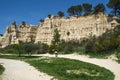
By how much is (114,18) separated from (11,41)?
52942 millimetres

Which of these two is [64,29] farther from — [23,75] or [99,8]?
[23,75]

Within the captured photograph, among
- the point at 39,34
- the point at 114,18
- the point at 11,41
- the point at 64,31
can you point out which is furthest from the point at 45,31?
the point at 114,18

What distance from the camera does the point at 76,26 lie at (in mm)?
85812

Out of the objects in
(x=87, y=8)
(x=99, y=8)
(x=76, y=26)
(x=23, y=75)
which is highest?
(x=87, y=8)

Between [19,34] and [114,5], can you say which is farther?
[19,34]

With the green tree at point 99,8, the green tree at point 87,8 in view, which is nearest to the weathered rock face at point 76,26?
the green tree at point 99,8

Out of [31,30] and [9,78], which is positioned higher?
[31,30]

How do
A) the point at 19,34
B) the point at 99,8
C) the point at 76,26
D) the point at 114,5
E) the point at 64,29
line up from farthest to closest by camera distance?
1. the point at 19,34
2. the point at 64,29
3. the point at 76,26
4. the point at 99,8
5. the point at 114,5

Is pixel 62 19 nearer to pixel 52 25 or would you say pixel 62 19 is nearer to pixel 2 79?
pixel 52 25

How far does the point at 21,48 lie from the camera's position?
56656 millimetres

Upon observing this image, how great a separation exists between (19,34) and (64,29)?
27905 mm

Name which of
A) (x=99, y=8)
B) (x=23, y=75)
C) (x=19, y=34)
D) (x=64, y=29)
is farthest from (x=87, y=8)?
(x=23, y=75)

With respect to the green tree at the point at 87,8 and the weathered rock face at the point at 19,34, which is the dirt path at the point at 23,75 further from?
the weathered rock face at the point at 19,34

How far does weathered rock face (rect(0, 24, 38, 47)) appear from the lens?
4213 inches
